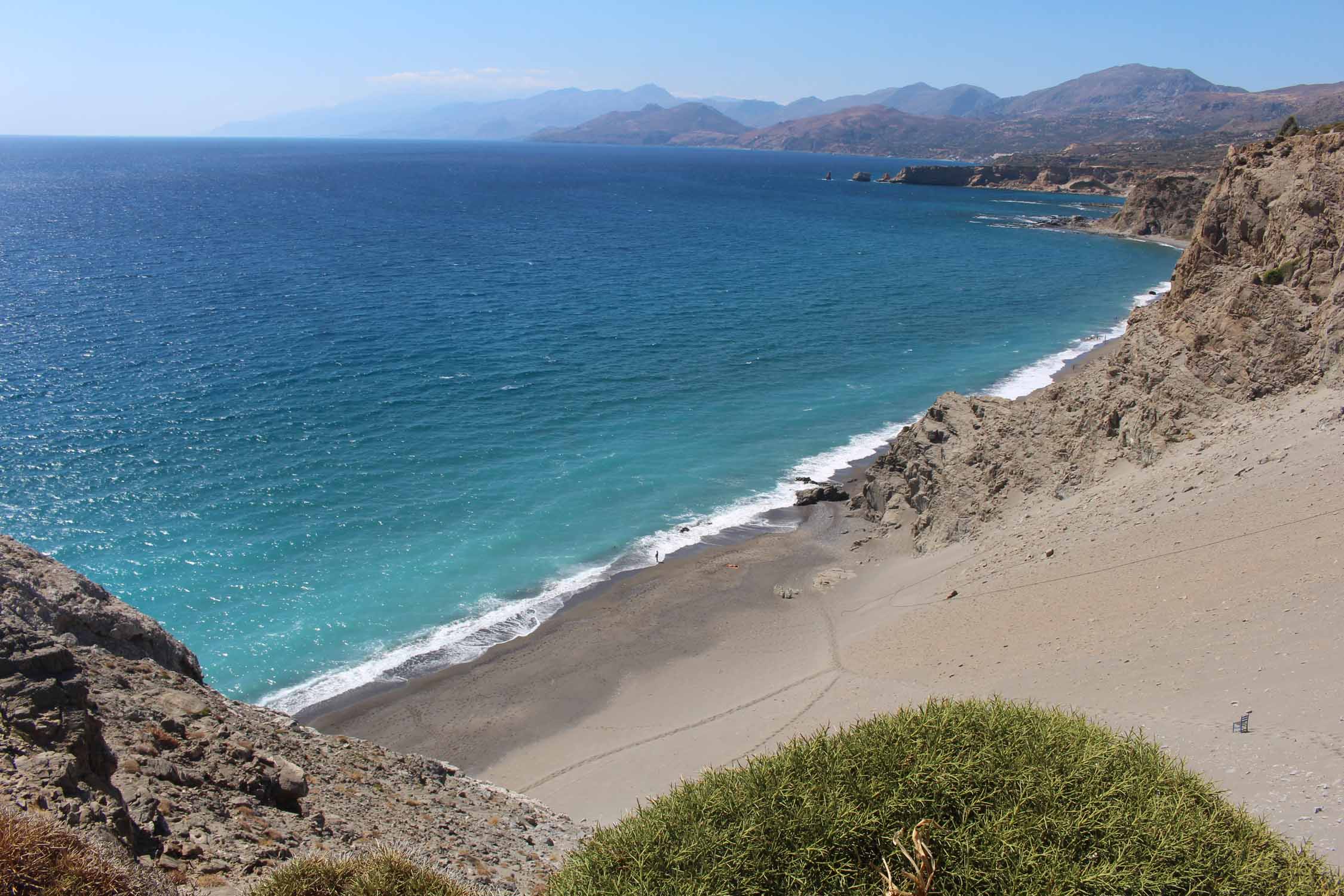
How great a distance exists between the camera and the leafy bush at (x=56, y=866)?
18.9 feet

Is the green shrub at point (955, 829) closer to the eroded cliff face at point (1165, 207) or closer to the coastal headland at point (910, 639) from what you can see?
the coastal headland at point (910, 639)

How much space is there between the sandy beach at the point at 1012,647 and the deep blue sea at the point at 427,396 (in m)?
3.25

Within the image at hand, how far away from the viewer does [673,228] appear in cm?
10456

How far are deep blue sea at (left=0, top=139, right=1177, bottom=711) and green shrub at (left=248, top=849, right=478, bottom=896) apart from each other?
1580 centimetres

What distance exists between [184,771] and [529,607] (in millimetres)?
15702

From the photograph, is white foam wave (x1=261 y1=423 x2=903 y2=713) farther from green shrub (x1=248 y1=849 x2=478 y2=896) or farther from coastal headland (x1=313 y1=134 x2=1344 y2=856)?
green shrub (x1=248 y1=849 x2=478 y2=896)

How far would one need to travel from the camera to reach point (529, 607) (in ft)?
85.1

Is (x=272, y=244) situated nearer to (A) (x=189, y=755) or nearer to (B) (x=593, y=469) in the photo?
(B) (x=593, y=469)

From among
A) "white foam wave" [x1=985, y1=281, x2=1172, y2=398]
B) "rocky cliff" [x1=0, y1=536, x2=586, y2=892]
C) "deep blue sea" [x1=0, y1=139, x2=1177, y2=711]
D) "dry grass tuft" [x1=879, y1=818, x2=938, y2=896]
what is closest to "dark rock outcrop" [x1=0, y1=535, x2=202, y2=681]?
"rocky cliff" [x1=0, y1=536, x2=586, y2=892]

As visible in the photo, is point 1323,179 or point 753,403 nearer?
point 1323,179

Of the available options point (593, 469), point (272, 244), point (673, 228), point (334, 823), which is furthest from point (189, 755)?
point (673, 228)

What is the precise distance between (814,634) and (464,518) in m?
14.3

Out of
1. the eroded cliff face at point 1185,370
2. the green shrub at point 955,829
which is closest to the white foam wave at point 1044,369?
the eroded cliff face at point 1185,370

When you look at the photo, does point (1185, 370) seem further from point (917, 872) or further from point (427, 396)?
point (427, 396)
